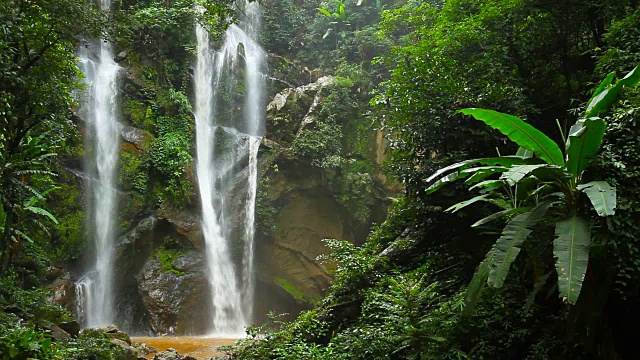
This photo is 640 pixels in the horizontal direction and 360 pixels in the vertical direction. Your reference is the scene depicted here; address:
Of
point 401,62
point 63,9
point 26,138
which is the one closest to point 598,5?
point 401,62

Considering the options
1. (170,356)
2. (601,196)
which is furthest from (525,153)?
(170,356)

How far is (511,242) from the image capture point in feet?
13.0

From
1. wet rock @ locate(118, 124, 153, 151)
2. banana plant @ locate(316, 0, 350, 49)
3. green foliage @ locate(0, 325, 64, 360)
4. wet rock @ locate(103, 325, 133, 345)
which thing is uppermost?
banana plant @ locate(316, 0, 350, 49)

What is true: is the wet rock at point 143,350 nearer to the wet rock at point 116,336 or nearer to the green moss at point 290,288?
the wet rock at point 116,336

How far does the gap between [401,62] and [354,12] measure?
14.0 meters

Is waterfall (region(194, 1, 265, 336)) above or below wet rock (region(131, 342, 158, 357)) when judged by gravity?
above

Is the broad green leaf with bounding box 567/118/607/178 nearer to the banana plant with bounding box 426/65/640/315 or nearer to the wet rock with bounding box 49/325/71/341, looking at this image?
the banana plant with bounding box 426/65/640/315

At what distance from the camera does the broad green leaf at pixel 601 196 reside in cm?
355

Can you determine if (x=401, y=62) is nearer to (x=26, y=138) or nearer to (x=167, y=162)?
(x=26, y=138)

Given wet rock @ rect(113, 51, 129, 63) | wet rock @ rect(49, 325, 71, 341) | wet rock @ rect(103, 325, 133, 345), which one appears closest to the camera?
wet rock @ rect(49, 325, 71, 341)

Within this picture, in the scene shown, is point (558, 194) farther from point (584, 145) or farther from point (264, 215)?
point (264, 215)

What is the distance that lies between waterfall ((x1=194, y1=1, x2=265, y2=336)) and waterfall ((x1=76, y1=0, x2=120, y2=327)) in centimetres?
313

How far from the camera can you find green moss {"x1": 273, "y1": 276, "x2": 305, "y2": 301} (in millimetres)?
16500

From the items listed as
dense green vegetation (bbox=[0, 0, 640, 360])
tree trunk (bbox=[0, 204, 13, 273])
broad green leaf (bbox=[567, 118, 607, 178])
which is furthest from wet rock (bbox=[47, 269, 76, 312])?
broad green leaf (bbox=[567, 118, 607, 178])
